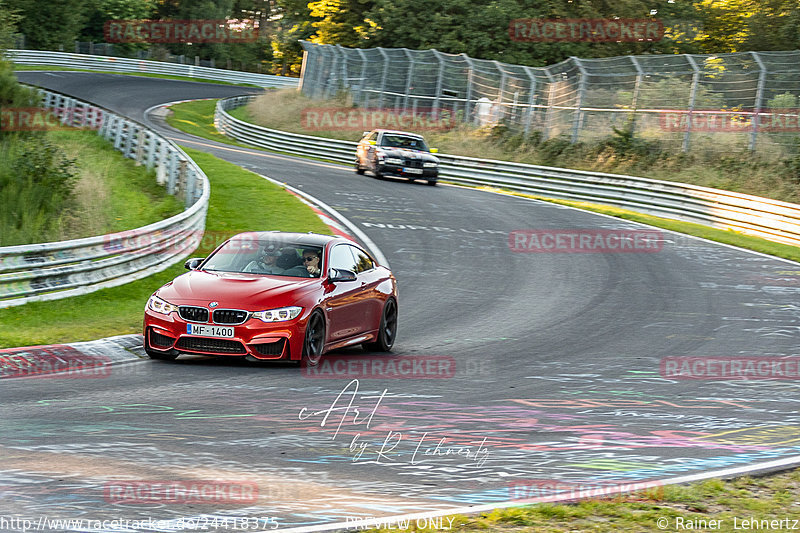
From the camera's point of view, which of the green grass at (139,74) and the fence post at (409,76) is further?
the green grass at (139,74)

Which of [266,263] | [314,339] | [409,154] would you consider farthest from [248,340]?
[409,154]

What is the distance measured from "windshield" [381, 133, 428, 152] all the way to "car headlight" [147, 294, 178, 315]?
A: 23.1 meters

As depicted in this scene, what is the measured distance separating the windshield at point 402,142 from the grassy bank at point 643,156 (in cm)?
489

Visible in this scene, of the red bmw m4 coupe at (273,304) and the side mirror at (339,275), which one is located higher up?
the side mirror at (339,275)

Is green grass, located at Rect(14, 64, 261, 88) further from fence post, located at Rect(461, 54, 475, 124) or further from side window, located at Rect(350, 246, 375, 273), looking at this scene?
side window, located at Rect(350, 246, 375, 273)

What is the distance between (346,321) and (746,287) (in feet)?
30.0

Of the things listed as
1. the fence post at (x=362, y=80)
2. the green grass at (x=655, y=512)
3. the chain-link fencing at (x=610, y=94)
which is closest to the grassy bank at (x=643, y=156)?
the chain-link fencing at (x=610, y=94)

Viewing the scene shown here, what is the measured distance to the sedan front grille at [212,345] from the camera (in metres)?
10.2

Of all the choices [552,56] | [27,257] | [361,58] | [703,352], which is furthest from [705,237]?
[552,56]

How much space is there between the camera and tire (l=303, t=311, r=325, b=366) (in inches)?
412

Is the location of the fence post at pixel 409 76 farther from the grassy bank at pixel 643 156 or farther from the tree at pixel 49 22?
the tree at pixel 49 22

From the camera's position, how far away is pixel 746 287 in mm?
17797

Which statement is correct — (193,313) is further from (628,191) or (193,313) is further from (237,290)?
(628,191)

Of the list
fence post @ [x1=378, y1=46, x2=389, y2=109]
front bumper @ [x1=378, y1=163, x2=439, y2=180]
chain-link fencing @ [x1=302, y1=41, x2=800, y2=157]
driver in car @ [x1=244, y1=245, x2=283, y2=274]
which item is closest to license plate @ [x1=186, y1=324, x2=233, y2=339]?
driver in car @ [x1=244, y1=245, x2=283, y2=274]
